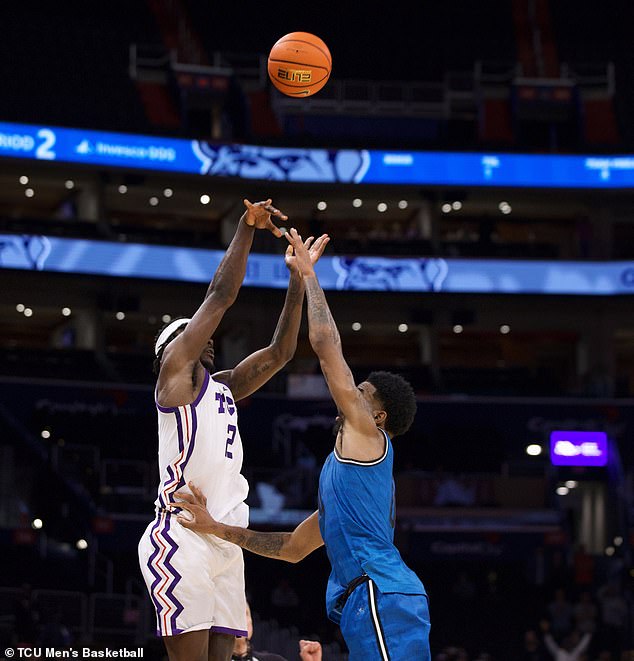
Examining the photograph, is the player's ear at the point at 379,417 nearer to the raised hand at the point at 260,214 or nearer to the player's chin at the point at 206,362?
the player's chin at the point at 206,362

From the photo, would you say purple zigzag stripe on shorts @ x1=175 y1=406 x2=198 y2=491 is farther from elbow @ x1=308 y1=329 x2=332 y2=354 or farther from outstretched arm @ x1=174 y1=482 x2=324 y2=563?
elbow @ x1=308 y1=329 x2=332 y2=354

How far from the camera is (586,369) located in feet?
114

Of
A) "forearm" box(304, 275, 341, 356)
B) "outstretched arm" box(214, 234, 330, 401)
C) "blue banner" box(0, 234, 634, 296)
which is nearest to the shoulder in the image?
"forearm" box(304, 275, 341, 356)

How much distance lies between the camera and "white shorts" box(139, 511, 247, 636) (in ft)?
20.0

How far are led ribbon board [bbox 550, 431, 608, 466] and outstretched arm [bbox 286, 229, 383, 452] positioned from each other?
24.2m

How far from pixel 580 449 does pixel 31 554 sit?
14001 millimetres

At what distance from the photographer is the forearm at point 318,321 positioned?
5.94 metres

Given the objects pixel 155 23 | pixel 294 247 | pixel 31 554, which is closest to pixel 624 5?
pixel 155 23

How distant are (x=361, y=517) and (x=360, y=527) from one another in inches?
2.1

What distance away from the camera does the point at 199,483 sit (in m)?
6.29

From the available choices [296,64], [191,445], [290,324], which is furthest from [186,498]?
[296,64]

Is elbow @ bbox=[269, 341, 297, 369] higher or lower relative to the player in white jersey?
higher

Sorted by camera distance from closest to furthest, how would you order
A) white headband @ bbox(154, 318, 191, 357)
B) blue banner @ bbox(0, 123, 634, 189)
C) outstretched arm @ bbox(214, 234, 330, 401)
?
white headband @ bbox(154, 318, 191, 357), outstretched arm @ bbox(214, 234, 330, 401), blue banner @ bbox(0, 123, 634, 189)

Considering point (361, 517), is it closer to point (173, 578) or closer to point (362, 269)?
point (173, 578)
